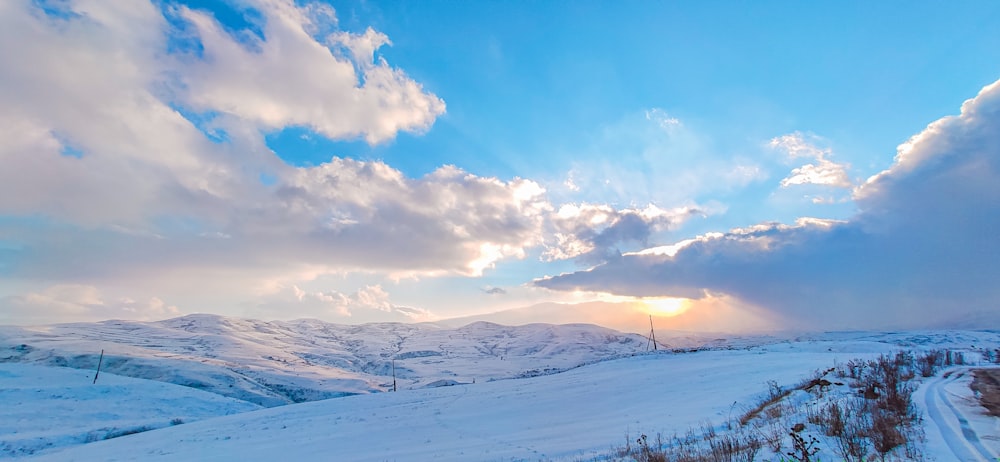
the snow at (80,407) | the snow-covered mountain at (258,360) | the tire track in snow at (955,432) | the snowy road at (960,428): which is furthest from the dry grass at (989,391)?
the snow-covered mountain at (258,360)

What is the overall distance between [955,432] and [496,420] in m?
20.2

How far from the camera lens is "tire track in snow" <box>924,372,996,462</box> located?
6.90m

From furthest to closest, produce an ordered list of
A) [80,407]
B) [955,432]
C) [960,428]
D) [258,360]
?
[258,360] → [80,407] → [960,428] → [955,432]

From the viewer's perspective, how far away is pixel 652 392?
29.7 metres

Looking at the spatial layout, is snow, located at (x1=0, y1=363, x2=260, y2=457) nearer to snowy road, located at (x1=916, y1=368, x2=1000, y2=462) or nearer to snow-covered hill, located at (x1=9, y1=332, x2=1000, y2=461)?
snow-covered hill, located at (x1=9, y1=332, x2=1000, y2=461)

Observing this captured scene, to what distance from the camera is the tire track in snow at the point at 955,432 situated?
6.90m

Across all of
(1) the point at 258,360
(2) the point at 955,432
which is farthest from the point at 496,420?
(1) the point at 258,360

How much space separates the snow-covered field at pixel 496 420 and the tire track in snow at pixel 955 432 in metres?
0.02

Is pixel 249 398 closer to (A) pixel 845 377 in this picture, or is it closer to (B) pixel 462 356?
(A) pixel 845 377

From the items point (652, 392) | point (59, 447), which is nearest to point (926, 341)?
point (652, 392)

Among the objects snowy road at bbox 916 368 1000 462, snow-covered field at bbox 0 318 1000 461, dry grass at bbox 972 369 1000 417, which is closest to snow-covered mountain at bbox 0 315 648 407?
snow-covered field at bbox 0 318 1000 461

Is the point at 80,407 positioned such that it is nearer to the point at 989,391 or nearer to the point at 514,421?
the point at 514,421

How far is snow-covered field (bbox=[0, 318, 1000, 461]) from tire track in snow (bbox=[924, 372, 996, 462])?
2 centimetres

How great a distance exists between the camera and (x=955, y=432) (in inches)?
325
